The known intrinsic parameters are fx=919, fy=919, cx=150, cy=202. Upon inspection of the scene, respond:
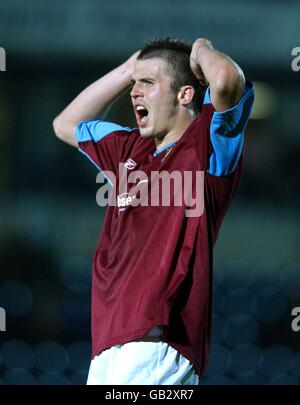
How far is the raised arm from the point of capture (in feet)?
8.23

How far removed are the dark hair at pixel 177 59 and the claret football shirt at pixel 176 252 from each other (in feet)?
0.45

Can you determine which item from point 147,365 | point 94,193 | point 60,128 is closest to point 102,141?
point 60,128

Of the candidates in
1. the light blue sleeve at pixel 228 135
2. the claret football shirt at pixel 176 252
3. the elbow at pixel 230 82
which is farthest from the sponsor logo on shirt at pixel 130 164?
the elbow at pixel 230 82

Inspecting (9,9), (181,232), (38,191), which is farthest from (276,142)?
(181,232)

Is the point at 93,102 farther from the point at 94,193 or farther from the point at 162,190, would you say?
the point at 94,193

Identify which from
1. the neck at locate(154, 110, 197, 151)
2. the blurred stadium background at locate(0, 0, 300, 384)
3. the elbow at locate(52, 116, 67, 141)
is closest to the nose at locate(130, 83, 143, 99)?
the neck at locate(154, 110, 197, 151)

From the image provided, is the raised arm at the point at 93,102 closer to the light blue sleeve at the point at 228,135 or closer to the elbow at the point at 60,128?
the elbow at the point at 60,128

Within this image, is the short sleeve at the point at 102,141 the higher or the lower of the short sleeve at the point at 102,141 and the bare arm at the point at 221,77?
the lower

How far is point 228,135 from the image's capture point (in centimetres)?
209

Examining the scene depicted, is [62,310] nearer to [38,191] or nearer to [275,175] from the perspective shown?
[38,191]

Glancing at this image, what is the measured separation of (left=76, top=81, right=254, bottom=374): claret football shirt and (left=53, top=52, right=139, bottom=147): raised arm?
38 centimetres

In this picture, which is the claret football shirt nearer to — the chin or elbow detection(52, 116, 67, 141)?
the chin

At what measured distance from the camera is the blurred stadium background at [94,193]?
3711 mm

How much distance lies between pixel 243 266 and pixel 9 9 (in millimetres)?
1567
